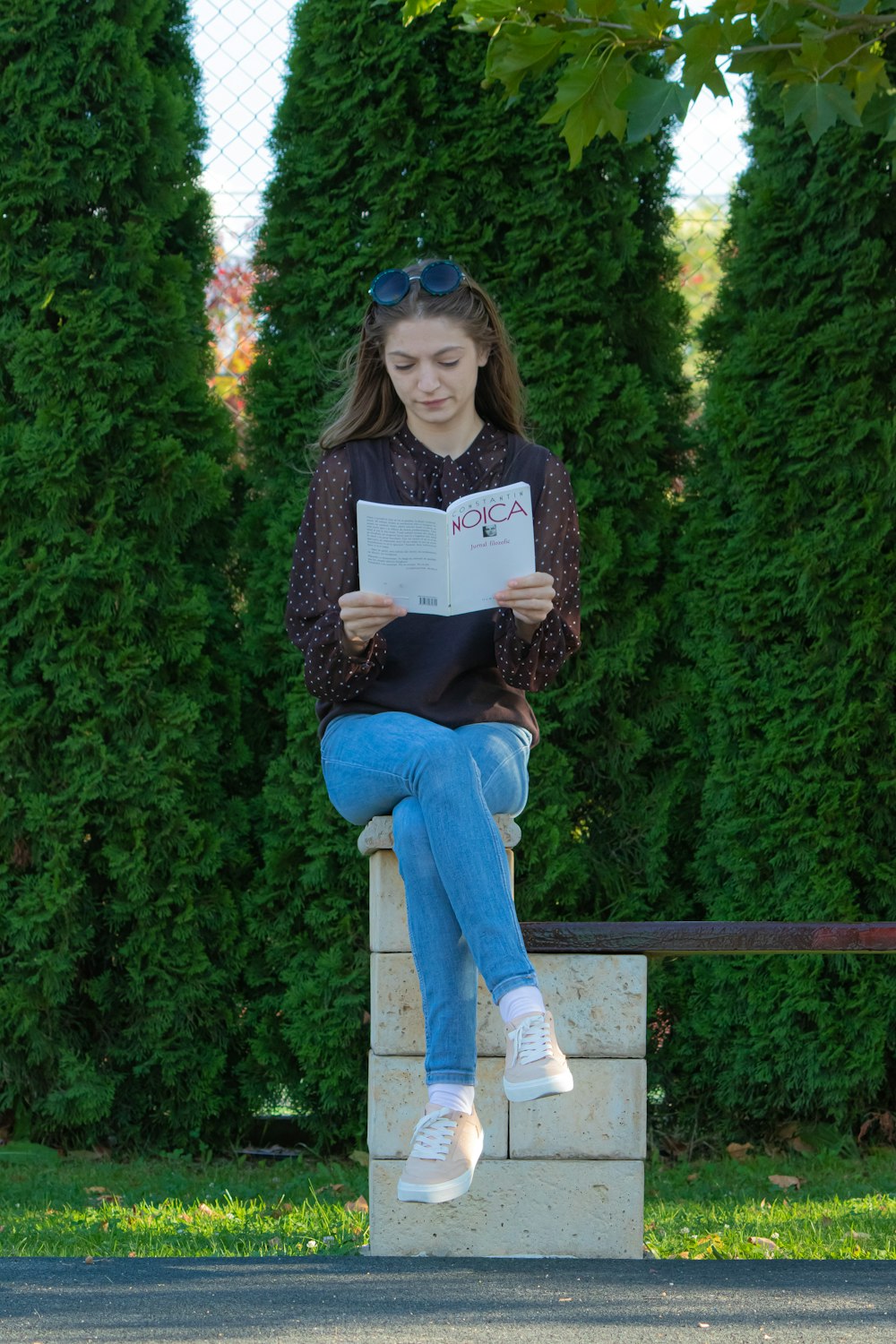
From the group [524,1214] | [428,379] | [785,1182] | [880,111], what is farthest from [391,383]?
[785,1182]

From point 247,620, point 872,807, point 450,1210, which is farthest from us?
point 247,620

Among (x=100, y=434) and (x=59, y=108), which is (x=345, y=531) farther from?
(x=59, y=108)

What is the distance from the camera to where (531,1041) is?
7.94 ft

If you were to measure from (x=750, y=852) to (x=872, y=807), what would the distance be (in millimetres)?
381

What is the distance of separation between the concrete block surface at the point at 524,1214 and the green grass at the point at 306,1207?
0.50 feet

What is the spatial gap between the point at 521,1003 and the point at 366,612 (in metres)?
0.78

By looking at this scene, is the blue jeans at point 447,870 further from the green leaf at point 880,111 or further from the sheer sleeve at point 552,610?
the green leaf at point 880,111

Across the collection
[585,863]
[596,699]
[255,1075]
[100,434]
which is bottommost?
[255,1075]

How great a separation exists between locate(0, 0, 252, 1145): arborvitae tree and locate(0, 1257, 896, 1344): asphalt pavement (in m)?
1.61

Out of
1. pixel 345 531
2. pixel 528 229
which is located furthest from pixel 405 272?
pixel 528 229

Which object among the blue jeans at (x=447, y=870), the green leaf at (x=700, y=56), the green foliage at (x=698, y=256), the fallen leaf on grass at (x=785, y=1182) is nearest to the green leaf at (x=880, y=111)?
the green leaf at (x=700, y=56)

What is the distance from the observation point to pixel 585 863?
14.2ft

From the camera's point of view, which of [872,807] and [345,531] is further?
[872,807]

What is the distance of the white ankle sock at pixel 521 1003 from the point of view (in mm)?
2443
